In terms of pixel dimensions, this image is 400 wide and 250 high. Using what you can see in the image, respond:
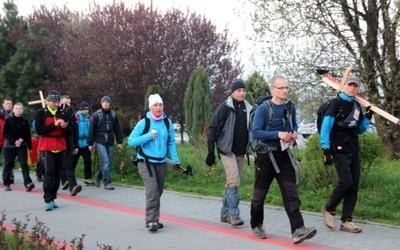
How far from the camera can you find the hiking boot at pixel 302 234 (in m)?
7.08

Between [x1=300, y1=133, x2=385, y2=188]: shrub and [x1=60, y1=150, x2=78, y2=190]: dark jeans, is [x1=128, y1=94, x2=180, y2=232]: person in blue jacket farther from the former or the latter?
[x1=60, y1=150, x2=78, y2=190]: dark jeans

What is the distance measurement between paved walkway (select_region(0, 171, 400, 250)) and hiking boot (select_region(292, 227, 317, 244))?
0.11 metres

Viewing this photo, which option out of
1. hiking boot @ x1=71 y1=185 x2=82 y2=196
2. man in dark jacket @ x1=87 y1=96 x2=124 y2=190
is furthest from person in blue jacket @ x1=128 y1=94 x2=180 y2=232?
man in dark jacket @ x1=87 y1=96 x2=124 y2=190

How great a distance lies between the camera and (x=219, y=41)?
2848 centimetres

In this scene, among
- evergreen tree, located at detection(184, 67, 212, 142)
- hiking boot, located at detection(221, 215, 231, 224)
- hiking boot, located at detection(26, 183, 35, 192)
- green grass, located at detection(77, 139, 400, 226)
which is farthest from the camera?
evergreen tree, located at detection(184, 67, 212, 142)

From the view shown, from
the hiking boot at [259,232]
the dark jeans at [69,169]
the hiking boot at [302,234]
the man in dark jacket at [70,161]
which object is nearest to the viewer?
the hiking boot at [302,234]

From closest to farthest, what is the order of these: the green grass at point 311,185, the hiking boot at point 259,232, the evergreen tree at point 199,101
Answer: the hiking boot at point 259,232 < the green grass at point 311,185 < the evergreen tree at point 199,101

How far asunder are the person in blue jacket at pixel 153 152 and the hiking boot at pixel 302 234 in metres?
2.00

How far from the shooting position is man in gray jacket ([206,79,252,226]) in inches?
334

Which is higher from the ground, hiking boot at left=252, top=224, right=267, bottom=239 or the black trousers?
the black trousers

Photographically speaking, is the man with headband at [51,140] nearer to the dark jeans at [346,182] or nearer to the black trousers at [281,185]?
the black trousers at [281,185]

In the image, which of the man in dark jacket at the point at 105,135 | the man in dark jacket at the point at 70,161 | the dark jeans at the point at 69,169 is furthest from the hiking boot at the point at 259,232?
the man in dark jacket at the point at 105,135

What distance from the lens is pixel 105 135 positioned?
12781 millimetres

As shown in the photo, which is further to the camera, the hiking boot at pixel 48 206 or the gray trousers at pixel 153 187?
the hiking boot at pixel 48 206
